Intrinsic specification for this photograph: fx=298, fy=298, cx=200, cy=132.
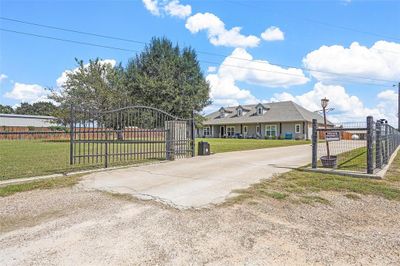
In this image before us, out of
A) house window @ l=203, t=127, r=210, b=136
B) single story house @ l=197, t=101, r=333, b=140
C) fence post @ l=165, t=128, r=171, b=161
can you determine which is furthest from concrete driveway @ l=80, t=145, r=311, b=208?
house window @ l=203, t=127, r=210, b=136

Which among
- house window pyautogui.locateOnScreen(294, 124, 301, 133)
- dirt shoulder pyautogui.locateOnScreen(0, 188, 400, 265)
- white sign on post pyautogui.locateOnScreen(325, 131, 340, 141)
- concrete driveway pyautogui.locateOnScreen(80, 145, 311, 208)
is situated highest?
house window pyautogui.locateOnScreen(294, 124, 301, 133)

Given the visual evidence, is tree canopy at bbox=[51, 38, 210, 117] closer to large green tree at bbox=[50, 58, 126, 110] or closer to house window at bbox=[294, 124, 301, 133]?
large green tree at bbox=[50, 58, 126, 110]

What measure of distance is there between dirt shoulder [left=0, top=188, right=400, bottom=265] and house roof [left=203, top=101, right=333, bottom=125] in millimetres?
33072

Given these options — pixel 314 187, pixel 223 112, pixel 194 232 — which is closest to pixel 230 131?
pixel 223 112

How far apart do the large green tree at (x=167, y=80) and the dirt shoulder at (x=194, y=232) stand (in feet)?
78.7

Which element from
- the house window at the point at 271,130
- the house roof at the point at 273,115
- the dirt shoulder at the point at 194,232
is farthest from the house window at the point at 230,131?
the dirt shoulder at the point at 194,232

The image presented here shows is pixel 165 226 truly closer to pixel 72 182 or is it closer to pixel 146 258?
pixel 146 258

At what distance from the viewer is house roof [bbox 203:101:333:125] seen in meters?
41.0

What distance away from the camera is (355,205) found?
5355 millimetres

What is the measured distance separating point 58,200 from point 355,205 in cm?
535

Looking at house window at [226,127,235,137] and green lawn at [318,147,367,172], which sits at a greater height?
house window at [226,127,235,137]

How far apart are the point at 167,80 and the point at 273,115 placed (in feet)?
66.5

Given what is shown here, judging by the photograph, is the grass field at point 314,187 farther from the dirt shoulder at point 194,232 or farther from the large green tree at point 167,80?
the large green tree at point 167,80

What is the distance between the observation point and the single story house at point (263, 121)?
133 ft
